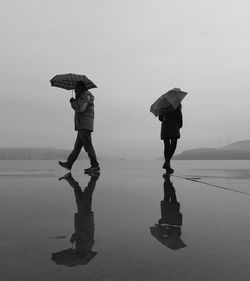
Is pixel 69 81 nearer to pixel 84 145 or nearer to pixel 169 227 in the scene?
pixel 84 145

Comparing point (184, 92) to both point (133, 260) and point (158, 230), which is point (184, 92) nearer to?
point (158, 230)

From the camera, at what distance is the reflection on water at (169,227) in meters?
2.02

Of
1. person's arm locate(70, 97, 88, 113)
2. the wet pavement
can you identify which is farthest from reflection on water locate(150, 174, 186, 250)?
person's arm locate(70, 97, 88, 113)

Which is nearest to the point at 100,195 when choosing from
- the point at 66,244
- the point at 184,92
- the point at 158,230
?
the point at 158,230

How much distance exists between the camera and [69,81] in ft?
27.3

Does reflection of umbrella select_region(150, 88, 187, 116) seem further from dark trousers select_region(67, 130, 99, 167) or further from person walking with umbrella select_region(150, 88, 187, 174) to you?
dark trousers select_region(67, 130, 99, 167)

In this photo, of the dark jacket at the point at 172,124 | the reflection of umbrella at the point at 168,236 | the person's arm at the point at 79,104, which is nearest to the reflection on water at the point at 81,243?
the reflection of umbrella at the point at 168,236

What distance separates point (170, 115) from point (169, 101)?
1.80ft

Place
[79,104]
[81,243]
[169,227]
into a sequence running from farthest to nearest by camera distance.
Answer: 1. [79,104]
2. [169,227]
3. [81,243]

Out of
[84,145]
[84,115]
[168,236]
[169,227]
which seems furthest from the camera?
[84,145]

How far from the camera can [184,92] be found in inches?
323

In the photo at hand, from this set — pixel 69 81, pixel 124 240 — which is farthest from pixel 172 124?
pixel 124 240

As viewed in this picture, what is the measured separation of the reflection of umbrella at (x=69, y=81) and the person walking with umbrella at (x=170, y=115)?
191 centimetres

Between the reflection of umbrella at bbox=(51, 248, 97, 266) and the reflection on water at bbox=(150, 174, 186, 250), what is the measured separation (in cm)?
53
